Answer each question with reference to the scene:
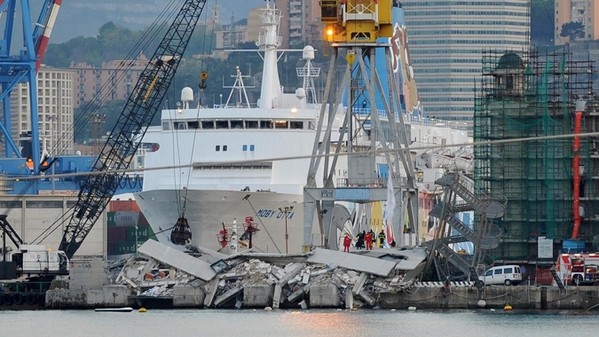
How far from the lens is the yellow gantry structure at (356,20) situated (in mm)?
74562

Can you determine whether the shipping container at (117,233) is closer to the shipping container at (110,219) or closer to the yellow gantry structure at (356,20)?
the shipping container at (110,219)

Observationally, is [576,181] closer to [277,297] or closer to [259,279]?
[259,279]

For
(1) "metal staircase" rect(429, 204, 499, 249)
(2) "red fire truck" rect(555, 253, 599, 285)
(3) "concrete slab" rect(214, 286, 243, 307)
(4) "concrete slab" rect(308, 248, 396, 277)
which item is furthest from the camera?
(1) "metal staircase" rect(429, 204, 499, 249)

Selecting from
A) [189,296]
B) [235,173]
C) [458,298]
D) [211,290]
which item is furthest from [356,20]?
[235,173]

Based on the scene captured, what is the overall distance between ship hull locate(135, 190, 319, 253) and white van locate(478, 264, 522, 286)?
13451 millimetres

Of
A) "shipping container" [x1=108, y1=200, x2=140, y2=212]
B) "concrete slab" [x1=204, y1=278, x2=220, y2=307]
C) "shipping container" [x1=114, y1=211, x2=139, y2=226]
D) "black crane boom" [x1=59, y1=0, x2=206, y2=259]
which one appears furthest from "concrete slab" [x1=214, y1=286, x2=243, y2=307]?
"shipping container" [x1=108, y1=200, x2=140, y2=212]

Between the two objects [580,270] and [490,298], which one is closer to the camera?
[490,298]

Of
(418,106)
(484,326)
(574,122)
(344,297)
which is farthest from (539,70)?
(418,106)

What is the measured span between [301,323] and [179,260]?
32.0ft

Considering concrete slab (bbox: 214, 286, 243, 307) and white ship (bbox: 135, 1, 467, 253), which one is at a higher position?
white ship (bbox: 135, 1, 467, 253)

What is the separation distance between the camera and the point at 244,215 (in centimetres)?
8762

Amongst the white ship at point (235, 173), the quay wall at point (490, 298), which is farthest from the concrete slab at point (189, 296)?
the white ship at point (235, 173)

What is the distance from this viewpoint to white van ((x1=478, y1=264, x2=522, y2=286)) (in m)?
73.7

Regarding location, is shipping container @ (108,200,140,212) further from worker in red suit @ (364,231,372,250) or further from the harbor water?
the harbor water
